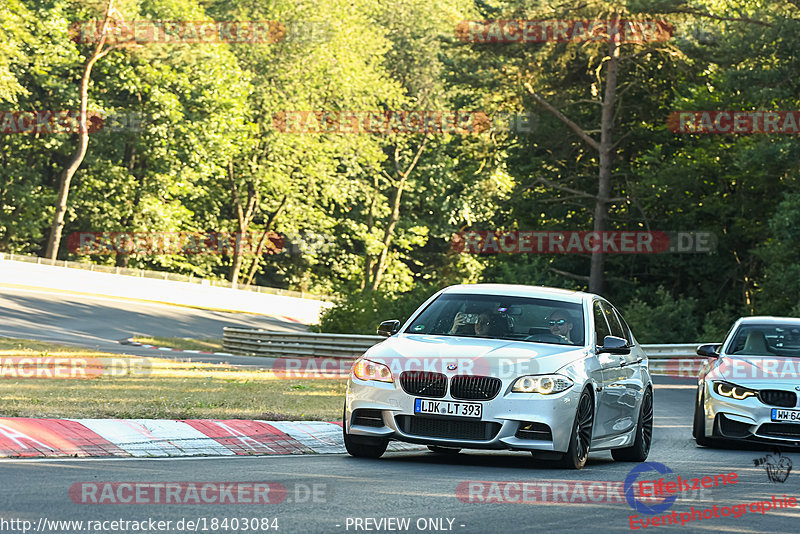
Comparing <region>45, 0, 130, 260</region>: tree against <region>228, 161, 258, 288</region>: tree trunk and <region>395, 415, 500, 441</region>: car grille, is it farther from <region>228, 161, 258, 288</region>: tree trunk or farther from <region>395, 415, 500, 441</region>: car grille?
<region>395, 415, 500, 441</region>: car grille

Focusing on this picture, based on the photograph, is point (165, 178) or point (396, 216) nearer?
point (165, 178)

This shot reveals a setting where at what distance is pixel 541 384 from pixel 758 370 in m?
4.99

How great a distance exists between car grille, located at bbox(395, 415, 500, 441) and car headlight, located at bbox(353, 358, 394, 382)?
369 mm

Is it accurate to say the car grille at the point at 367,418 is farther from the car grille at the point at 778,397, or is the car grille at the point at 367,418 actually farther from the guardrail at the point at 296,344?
the guardrail at the point at 296,344

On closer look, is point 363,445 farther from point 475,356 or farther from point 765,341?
point 765,341

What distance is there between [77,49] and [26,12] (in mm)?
3231

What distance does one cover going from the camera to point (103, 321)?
147 feet

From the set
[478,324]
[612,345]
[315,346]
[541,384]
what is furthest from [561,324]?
[315,346]

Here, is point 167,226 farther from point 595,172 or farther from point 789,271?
point 789,271

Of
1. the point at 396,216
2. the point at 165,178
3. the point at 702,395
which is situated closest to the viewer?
the point at 702,395

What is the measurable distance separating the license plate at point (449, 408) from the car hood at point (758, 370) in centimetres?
521

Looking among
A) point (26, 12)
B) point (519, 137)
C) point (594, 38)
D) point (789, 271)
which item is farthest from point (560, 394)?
point (26, 12)

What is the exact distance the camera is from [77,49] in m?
60.4

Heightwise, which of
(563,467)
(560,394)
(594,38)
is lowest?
(563,467)
